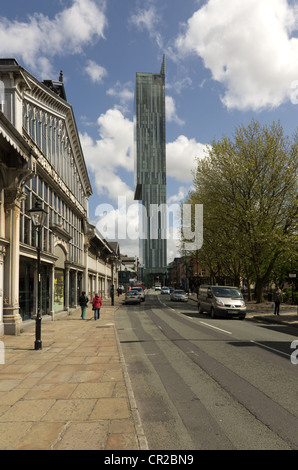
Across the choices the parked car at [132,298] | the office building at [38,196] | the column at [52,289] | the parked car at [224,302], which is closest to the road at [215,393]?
the office building at [38,196]

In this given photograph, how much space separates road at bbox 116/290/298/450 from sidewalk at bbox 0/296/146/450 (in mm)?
353

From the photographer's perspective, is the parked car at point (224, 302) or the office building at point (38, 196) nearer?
the office building at point (38, 196)

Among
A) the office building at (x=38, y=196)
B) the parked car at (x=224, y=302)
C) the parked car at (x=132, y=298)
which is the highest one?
the office building at (x=38, y=196)

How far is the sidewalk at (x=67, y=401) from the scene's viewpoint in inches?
181

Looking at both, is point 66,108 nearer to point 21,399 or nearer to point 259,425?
point 21,399

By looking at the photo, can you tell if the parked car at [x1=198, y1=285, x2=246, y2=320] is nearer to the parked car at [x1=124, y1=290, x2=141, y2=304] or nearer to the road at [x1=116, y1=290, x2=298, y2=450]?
the road at [x1=116, y1=290, x2=298, y2=450]

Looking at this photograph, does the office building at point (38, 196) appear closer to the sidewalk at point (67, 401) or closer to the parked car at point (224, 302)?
the sidewalk at point (67, 401)

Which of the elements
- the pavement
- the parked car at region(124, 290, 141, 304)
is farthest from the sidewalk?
the parked car at region(124, 290, 141, 304)

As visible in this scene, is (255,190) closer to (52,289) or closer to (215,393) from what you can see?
(52,289)

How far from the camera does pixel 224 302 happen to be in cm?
2164

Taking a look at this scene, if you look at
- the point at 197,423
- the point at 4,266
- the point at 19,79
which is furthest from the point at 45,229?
the point at 197,423

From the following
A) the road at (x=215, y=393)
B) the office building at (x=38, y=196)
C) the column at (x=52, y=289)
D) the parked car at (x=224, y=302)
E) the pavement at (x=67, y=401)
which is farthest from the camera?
the column at (x=52, y=289)

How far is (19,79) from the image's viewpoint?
15.4m

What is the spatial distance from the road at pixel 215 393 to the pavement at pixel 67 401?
12.6 inches
